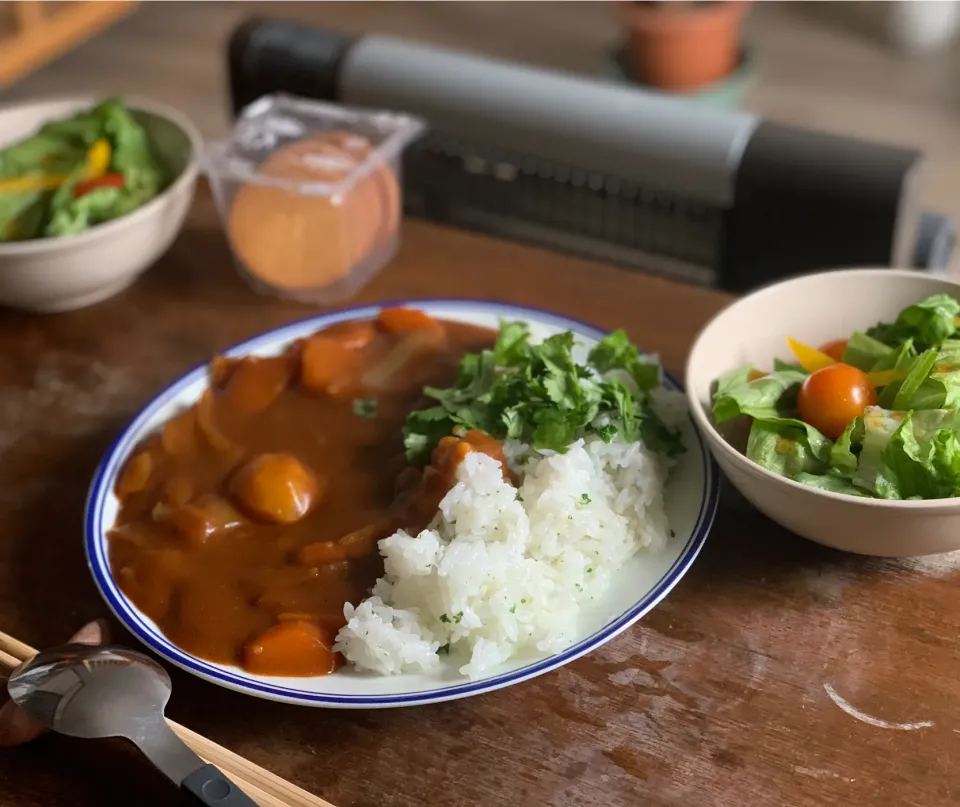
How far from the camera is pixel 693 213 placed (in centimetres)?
177

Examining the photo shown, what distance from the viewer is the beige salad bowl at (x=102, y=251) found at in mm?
1404

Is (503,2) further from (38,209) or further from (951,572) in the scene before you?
(951,572)

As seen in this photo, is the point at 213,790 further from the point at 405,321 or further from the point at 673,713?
the point at 405,321

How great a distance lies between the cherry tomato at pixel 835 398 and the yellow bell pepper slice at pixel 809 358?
0.07 m

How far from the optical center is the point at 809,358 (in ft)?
3.74

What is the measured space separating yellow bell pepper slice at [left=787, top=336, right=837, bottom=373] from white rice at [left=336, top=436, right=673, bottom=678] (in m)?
0.20

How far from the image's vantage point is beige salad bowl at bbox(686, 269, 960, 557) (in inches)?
37.3

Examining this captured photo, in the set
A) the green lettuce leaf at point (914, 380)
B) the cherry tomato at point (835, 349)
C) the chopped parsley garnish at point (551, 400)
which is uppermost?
the green lettuce leaf at point (914, 380)

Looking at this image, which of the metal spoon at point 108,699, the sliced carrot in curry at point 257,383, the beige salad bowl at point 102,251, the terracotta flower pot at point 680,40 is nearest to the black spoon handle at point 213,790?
the metal spoon at point 108,699

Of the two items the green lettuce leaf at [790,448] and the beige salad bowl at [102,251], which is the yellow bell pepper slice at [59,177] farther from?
the green lettuce leaf at [790,448]

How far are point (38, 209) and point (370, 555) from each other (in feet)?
2.60

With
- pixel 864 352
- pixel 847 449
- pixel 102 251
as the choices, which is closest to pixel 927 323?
pixel 864 352

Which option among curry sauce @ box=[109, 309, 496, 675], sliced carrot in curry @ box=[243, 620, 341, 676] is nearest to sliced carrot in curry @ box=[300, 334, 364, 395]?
curry sauce @ box=[109, 309, 496, 675]

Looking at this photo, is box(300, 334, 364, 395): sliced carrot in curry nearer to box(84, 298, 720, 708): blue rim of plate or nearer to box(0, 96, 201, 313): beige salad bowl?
box(84, 298, 720, 708): blue rim of plate
